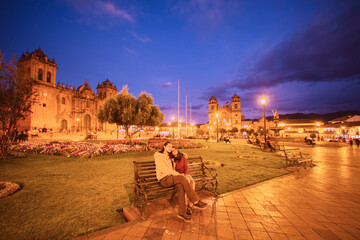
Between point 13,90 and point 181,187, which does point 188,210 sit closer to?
point 181,187

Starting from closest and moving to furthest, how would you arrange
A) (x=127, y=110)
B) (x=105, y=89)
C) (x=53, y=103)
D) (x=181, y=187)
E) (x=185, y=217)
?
(x=185, y=217)
(x=181, y=187)
(x=127, y=110)
(x=53, y=103)
(x=105, y=89)

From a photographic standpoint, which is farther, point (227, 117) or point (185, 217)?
point (227, 117)

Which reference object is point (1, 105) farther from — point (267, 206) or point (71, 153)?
point (267, 206)

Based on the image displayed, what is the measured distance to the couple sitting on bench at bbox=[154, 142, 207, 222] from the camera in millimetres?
3346

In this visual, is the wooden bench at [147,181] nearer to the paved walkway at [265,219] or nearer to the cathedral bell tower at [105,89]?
the paved walkway at [265,219]

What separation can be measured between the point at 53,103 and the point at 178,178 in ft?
176

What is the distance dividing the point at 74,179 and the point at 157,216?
431 cm

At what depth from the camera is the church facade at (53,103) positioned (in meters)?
39.5

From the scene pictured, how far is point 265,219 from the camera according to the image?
326 cm

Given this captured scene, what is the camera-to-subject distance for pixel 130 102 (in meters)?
16.2

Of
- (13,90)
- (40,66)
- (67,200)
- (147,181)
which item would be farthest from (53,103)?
(147,181)

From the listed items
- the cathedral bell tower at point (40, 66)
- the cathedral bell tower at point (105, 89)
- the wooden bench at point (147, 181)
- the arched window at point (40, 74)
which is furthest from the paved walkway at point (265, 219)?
the cathedral bell tower at point (105, 89)

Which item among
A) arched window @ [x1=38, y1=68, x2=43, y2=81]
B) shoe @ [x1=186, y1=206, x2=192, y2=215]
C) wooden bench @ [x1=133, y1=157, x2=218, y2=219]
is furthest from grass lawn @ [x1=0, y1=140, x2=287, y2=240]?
arched window @ [x1=38, y1=68, x2=43, y2=81]

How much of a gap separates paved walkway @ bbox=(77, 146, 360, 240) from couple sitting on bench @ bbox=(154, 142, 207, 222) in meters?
0.21
